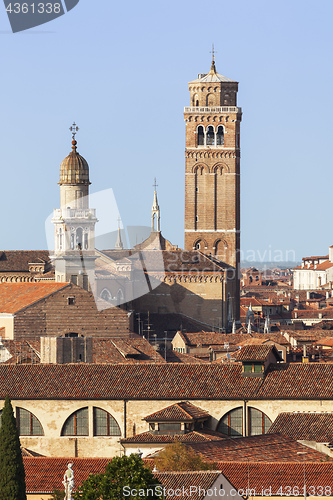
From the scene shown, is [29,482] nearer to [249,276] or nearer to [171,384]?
[171,384]

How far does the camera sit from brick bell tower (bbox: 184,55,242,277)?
89750mm

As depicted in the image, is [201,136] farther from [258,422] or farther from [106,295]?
[258,422]

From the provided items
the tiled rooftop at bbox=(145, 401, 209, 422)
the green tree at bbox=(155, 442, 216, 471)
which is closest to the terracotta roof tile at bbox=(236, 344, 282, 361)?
the tiled rooftop at bbox=(145, 401, 209, 422)

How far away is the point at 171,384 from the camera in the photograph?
38219 mm

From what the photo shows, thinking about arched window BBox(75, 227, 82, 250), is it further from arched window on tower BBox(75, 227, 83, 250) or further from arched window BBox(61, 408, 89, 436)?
arched window BBox(61, 408, 89, 436)

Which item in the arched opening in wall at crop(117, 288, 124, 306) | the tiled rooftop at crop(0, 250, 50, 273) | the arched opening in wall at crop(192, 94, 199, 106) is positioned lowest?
the arched opening in wall at crop(117, 288, 124, 306)

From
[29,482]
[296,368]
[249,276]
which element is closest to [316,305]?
[249,276]

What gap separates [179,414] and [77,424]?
283 centimetres

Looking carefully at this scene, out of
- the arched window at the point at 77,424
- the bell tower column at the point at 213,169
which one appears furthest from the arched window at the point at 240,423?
the bell tower column at the point at 213,169

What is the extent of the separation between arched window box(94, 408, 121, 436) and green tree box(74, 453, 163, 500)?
Answer: 37.2 ft

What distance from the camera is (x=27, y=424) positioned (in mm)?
37500

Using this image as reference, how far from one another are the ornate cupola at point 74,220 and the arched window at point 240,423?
28143mm

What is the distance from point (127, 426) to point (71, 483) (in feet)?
40.9

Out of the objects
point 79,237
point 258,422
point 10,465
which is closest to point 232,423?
point 258,422
